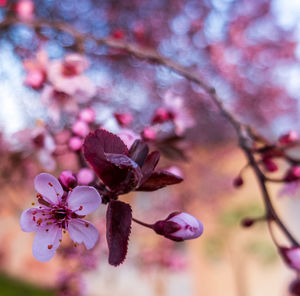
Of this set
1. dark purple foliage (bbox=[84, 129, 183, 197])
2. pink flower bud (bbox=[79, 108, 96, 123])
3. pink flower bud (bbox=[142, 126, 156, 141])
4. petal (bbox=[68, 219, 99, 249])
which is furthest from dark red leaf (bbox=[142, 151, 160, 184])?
pink flower bud (bbox=[79, 108, 96, 123])

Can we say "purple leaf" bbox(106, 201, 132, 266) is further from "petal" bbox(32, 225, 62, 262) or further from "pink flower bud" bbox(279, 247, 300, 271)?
"pink flower bud" bbox(279, 247, 300, 271)

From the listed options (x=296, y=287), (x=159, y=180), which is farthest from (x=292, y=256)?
(x=159, y=180)

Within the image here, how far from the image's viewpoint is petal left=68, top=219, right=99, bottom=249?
0.53 meters

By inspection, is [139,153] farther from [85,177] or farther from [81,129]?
[81,129]

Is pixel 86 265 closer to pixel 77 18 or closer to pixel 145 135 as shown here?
pixel 145 135

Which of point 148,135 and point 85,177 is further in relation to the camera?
point 148,135

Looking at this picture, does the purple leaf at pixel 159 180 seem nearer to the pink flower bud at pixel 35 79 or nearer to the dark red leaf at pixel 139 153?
the dark red leaf at pixel 139 153

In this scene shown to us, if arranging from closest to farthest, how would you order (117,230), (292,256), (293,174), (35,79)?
(117,230) < (292,256) < (293,174) < (35,79)

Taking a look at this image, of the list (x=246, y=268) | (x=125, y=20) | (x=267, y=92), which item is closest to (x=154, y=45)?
(x=125, y=20)

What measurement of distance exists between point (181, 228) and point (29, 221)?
9.3 inches

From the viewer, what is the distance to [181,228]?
0.52 meters

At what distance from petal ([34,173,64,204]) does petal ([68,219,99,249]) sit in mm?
47

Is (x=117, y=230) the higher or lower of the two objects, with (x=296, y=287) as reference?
higher

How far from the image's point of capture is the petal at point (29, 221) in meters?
0.54
